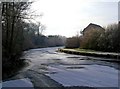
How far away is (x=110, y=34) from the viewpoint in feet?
148

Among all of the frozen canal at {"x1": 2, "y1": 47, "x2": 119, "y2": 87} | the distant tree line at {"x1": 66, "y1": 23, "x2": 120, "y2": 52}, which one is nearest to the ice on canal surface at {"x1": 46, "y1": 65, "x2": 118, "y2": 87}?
the frozen canal at {"x1": 2, "y1": 47, "x2": 119, "y2": 87}

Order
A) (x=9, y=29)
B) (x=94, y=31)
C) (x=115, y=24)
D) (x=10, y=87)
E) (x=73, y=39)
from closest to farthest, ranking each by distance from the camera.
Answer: (x=10, y=87), (x=9, y=29), (x=115, y=24), (x=94, y=31), (x=73, y=39)

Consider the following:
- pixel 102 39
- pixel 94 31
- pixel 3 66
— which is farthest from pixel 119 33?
pixel 3 66

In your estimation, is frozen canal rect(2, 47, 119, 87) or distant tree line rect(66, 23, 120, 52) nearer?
frozen canal rect(2, 47, 119, 87)

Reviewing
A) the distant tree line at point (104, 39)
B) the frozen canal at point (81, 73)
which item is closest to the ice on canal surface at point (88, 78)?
the frozen canal at point (81, 73)

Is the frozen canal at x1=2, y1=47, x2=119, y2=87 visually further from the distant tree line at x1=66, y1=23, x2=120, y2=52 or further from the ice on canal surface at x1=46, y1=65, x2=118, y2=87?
the distant tree line at x1=66, y1=23, x2=120, y2=52

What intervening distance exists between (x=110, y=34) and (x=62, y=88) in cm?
3459

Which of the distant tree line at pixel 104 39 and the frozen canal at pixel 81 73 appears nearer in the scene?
the frozen canal at pixel 81 73

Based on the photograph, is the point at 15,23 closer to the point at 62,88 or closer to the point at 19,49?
the point at 19,49

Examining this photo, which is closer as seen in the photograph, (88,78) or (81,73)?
(88,78)

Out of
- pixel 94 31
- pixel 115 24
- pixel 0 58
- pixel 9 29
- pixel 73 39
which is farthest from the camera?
pixel 73 39

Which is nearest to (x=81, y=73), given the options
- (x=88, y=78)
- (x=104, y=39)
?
(x=88, y=78)

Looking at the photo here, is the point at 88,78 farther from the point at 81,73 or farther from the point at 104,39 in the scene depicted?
the point at 104,39

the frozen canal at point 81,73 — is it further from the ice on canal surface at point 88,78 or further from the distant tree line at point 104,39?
the distant tree line at point 104,39
